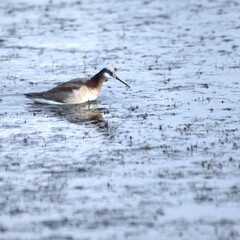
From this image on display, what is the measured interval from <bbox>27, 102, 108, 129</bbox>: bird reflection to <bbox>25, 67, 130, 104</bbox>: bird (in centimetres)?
13

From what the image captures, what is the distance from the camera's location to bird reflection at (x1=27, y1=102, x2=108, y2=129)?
18.9 meters

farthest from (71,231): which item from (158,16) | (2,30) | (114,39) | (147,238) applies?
(158,16)

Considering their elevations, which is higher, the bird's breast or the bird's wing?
the bird's wing

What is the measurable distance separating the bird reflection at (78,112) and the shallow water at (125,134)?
0.03m

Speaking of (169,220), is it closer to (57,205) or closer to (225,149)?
(57,205)

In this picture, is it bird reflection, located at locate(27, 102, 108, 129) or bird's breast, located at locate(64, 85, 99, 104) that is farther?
bird's breast, located at locate(64, 85, 99, 104)

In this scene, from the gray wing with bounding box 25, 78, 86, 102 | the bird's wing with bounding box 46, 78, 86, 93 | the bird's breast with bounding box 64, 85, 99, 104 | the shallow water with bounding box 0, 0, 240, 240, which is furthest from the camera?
the bird's breast with bounding box 64, 85, 99, 104

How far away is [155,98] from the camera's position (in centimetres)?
2091

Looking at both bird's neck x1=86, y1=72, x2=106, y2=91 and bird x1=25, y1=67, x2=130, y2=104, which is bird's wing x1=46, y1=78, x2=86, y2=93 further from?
bird's neck x1=86, y1=72, x2=106, y2=91

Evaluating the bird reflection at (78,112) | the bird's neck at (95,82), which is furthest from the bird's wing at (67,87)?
the bird reflection at (78,112)

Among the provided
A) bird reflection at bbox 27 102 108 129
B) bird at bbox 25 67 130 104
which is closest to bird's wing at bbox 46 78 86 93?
bird at bbox 25 67 130 104

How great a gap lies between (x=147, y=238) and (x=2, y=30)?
20878 millimetres

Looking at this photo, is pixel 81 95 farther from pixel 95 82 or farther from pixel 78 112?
pixel 78 112

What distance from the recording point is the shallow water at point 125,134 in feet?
41.2
